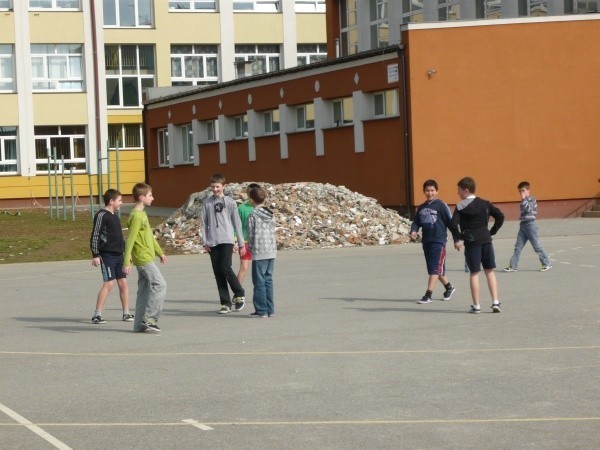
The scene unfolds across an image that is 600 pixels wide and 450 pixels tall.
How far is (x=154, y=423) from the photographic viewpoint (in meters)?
8.59

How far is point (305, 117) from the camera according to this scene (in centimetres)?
4244

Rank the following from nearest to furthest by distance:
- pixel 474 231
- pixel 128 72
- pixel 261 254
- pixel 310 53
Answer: pixel 474 231, pixel 261 254, pixel 128 72, pixel 310 53

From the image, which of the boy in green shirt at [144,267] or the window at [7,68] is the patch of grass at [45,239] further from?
the window at [7,68]

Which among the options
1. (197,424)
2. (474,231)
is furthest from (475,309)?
(197,424)

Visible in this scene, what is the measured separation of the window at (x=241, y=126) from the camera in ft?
155

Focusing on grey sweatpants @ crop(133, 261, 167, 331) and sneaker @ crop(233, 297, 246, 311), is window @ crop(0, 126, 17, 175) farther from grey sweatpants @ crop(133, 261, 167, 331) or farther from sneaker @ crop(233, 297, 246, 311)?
→ grey sweatpants @ crop(133, 261, 167, 331)

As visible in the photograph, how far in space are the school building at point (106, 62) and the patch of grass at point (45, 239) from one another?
14242 mm

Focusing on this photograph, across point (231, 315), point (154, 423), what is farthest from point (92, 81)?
point (154, 423)

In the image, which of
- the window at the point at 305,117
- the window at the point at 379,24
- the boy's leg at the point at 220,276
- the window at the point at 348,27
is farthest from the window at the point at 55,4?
the boy's leg at the point at 220,276

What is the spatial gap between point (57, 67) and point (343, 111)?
2630cm

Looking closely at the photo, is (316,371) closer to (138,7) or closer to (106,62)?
(106,62)

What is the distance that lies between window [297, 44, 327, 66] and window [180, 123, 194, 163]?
14858 millimetres

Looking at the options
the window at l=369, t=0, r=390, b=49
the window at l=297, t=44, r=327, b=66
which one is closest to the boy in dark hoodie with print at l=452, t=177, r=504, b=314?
the window at l=369, t=0, r=390, b=49

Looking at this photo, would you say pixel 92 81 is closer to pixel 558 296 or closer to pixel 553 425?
pixel 558 296
